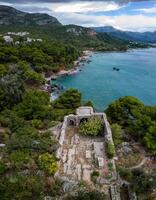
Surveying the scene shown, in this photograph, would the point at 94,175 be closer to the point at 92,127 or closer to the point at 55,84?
the point at 92,127

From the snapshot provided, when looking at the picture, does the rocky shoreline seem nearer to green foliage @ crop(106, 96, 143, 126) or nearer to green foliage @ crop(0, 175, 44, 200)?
green foliage @ crop(106, 96, 143, 126)

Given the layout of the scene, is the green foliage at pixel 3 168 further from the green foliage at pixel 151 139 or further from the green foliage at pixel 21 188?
the green foliage at pixel 151 139

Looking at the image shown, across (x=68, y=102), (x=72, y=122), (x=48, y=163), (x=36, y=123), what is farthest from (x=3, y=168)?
(x=68, y=102)

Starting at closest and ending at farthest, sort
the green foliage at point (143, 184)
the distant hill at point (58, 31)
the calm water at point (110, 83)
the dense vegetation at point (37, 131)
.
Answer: the dense vegetation at point (37, 131) < the green foliage at point (143, 184) < the calm water at point (110, 83) < the distant hill at point (58, 31)

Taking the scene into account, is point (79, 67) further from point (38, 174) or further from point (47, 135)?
point (38, 174)

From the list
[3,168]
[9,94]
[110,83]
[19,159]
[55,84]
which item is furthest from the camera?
[110,83]

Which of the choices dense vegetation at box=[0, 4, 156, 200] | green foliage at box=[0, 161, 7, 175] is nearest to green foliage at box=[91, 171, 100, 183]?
dense vegetation at box=[0, 4, 156, 200]

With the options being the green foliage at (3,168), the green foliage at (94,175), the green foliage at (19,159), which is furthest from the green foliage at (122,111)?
the green foliage at (3,168)
